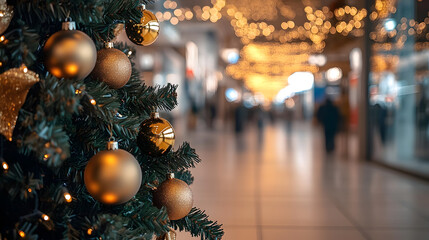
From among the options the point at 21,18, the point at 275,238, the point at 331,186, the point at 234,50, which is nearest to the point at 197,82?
the point at 234,50

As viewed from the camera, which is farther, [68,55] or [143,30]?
[143,30]

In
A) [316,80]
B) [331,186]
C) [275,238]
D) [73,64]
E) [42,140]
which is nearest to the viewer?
[42,140]

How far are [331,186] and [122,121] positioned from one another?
5.01m

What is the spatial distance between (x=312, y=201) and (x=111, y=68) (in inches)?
153

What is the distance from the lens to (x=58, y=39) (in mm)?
1294

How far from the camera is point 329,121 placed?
37.7ft

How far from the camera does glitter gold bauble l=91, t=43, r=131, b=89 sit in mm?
1537

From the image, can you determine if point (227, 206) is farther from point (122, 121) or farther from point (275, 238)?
point (122, 121)

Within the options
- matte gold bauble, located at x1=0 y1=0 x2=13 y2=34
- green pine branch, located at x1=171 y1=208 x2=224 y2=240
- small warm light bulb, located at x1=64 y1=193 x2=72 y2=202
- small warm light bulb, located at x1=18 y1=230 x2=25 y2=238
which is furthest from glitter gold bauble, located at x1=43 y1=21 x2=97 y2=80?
green pine branch, located at x1=171 y1=208 x2=224 y2=240

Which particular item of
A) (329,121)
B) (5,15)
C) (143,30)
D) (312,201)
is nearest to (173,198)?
(143,30)

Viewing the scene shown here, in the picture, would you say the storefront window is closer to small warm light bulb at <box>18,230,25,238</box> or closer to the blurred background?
the blurred background

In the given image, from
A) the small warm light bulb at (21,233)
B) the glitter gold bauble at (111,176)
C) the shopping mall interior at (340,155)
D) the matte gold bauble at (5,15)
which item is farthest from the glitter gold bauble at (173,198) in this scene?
the matte gold bauble at (5,15)

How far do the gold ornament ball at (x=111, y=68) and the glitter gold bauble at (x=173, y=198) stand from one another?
471 mm

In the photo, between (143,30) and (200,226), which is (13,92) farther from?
(200,226)
